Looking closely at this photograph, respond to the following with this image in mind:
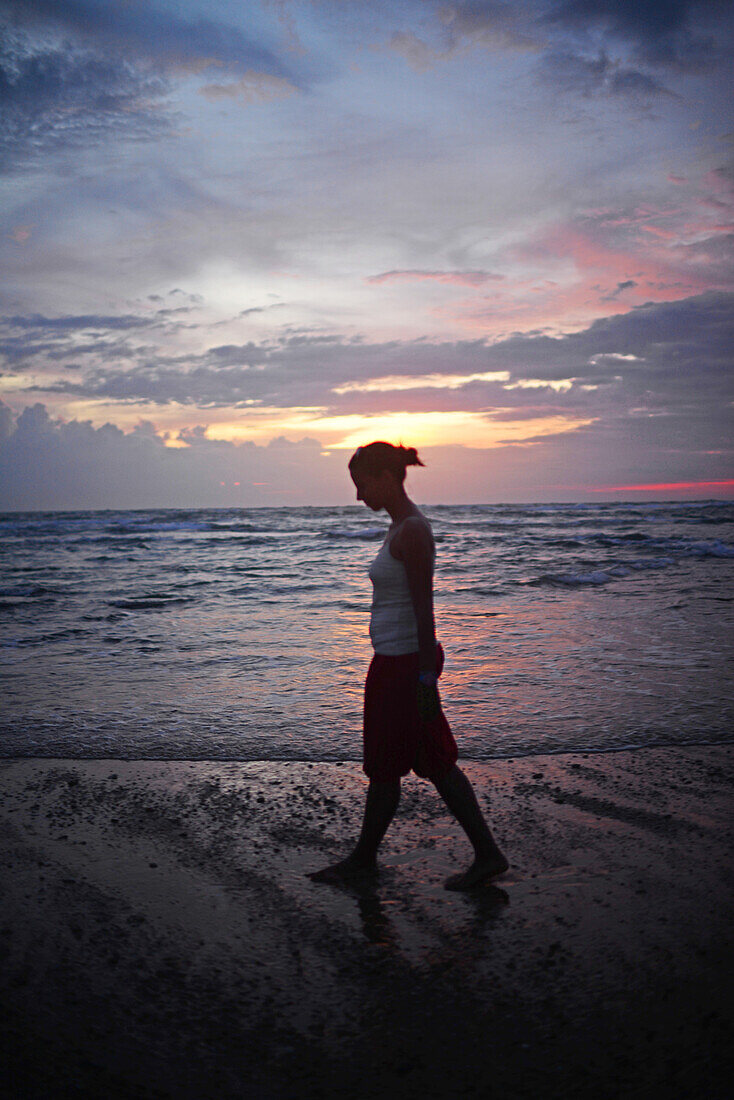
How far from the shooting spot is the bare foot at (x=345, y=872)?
2926mm

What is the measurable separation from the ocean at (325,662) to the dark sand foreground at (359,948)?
930 mm

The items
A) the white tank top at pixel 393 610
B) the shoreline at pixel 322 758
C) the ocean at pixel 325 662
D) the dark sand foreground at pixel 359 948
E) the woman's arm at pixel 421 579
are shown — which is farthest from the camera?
the ocean at pixel 325 662

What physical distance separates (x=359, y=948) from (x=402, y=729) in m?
0.84

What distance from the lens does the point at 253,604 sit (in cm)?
1144

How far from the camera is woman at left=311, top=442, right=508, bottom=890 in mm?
2885

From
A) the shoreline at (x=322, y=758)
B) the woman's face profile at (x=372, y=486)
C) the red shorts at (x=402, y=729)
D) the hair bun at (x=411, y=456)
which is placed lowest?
the shoreline at (x=322, y=758)

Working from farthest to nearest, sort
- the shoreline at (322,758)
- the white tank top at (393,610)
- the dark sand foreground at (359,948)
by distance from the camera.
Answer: the shoreline at (322,758), the white tank top at (393,610), the dark sand foreground at (359,948)

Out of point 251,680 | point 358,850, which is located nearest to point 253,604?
point 251,680

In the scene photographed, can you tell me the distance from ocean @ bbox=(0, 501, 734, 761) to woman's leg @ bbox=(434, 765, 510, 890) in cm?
145

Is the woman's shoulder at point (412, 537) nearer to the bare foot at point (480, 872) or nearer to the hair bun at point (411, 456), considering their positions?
the hair bun at point (411, 456)

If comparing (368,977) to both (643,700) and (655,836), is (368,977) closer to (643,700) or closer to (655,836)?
(655,836)

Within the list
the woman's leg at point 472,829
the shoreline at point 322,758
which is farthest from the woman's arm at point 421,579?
the shoreline at point 322,758

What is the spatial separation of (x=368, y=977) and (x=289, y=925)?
1.39 feet

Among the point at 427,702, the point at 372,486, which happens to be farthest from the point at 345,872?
the point at 372,486
